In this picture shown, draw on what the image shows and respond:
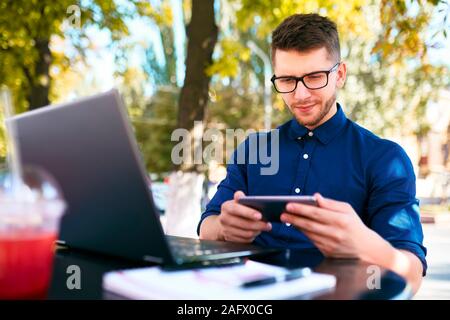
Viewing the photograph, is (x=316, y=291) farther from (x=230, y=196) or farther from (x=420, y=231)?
(x=230, y=196)

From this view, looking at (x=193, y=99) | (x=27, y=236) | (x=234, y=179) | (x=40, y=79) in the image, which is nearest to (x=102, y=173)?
(x=27, y=236)

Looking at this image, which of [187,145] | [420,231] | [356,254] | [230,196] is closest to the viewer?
[356,254]

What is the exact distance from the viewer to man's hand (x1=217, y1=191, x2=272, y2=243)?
1.54 metres

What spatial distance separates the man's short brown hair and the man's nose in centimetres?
15

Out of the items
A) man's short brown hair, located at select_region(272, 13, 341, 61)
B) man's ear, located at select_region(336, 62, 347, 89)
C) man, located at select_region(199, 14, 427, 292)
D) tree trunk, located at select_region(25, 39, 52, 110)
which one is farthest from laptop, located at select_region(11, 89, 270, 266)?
tree trunk, located at select_region(25, 39, 52, 110)

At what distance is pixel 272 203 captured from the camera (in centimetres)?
138

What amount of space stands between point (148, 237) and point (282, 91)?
4.29 feet

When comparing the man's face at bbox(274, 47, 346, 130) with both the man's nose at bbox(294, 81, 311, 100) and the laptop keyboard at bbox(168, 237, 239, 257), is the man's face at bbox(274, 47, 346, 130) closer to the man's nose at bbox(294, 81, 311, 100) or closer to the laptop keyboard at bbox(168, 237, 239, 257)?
the man's nose at bbox(294, 81, 311, 100)

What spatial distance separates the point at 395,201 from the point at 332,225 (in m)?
0.55

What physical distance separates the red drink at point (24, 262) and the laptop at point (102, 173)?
0.16 metres

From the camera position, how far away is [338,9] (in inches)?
262

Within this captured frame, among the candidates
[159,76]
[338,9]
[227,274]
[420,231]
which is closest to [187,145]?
[338,9]

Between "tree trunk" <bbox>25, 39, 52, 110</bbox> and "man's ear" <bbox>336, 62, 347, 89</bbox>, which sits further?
"tree trunk" <bbox>25, 39, 52, 110</bbox>

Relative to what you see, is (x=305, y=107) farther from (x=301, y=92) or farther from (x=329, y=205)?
(x=329, y=205)
